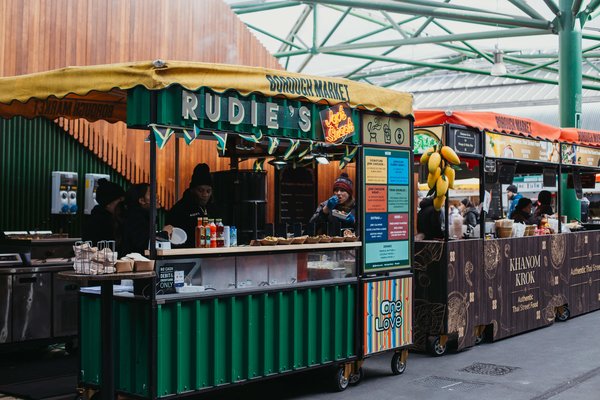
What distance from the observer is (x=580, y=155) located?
42.3 ft

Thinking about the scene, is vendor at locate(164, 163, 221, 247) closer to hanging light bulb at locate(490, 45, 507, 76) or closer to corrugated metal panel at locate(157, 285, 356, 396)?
corrugated metal panel at locate(157, 285, 356, 396)

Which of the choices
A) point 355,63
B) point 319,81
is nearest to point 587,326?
point 319,81

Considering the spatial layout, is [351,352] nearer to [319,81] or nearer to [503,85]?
[319,81]

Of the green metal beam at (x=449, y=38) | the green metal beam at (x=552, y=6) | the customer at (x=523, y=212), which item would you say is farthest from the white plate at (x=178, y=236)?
the green metal beam at (x=449, y=38)

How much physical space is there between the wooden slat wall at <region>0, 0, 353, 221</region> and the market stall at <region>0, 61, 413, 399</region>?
5.07 ft

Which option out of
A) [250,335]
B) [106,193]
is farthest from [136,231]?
[106,193]

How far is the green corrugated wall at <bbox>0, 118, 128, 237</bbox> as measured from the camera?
926 centimetres

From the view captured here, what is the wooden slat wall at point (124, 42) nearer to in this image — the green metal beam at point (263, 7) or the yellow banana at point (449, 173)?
the yellow banana at point (449, 173)

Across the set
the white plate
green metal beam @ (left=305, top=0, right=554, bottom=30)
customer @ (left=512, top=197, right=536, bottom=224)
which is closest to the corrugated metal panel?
the white plate

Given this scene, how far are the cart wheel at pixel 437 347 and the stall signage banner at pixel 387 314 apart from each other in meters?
1.00

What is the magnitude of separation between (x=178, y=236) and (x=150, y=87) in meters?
1.35

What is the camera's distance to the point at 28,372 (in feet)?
27.2

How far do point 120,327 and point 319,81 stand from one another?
2.82 m

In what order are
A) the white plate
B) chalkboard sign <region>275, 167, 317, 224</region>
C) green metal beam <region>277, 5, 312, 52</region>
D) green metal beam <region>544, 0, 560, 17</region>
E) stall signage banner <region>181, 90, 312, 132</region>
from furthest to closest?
green metal beam <region>277, 5, 312, 52</region>, green metal beam <region>544, 0, 560, 17</region>, chalkboard sign <region>275, 167, 317, 224</region>, the white plate, stall signage banner <region>181, 90, 312, 132</region>
